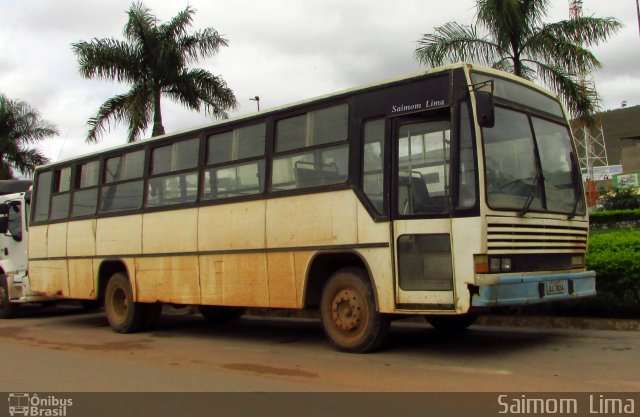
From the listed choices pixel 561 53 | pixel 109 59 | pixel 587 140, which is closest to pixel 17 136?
pixel 109 59

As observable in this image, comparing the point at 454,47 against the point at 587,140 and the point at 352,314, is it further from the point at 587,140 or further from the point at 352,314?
the point at 587,140

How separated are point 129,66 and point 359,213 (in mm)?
14821

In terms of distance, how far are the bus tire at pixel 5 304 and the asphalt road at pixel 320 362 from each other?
12.7 feet

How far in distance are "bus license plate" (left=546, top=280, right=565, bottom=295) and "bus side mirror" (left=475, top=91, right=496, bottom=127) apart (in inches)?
Answer: 73.9

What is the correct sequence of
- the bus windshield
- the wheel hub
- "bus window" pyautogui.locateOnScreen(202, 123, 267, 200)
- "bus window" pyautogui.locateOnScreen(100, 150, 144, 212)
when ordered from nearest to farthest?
the bus windshield
the wheel hub
"bus window" pyautogui.locateOnScreen(202, 123, 267, 200)
"bus window" pyautogui.locateOnScreen(100, 150, 144, 212)

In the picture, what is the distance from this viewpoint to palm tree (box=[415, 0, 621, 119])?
1539 centimetres

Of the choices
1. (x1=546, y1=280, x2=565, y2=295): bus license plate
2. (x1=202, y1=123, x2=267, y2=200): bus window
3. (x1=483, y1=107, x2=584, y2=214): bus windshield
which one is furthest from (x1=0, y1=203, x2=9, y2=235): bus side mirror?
(x1=546, y1=280, x2=565, y2=295): bus license plate

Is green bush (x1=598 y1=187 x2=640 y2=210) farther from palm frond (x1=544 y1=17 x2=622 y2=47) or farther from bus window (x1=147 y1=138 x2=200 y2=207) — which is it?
bus window (x1=147 y1=138 x2=200 y2=207)

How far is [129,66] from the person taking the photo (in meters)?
19.9

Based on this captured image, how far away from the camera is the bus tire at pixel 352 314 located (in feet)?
23.8

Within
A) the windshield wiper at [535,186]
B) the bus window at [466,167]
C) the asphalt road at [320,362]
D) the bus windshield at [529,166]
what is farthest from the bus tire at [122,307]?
the windshield wiper at [535,186]
